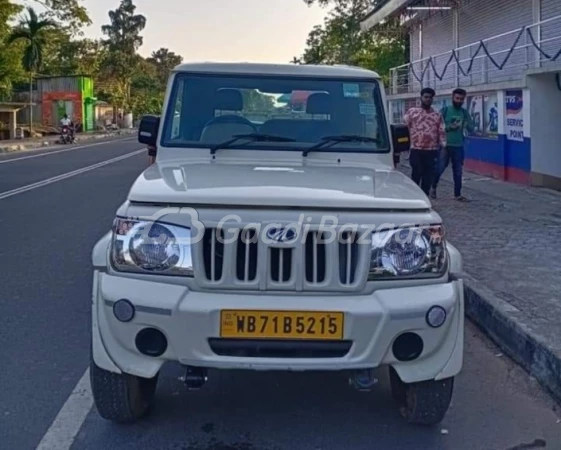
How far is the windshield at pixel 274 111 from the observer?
5496mm

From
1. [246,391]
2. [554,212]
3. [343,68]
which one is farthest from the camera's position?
[554,212]

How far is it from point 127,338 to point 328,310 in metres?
0.93

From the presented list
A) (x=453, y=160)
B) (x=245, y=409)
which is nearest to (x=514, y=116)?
(x=453, y=160)

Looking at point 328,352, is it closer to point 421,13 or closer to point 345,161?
point 345,161

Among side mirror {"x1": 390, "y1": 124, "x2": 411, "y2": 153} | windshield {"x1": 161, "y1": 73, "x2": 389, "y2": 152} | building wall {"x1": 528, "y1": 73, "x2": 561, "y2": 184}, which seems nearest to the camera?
windshield {"x1": 161, "y1": 73, "x2": 389, "y2": 152}

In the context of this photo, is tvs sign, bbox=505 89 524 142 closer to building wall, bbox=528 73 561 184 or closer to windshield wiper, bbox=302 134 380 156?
building wall, bbox=528 73 561 184

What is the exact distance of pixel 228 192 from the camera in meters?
3.90

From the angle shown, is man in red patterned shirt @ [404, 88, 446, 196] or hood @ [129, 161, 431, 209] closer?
hood @ [129, 161, 431, 209]

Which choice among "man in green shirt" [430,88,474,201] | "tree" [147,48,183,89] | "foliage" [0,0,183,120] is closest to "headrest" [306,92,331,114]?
"man in green shirt" [430,88,474,201]

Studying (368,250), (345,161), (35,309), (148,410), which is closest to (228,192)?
(368,250)

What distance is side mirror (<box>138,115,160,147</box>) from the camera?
565 cm

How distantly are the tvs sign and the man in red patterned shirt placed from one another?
4.21 m

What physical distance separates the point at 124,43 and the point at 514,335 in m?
85.6

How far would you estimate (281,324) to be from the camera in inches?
144
